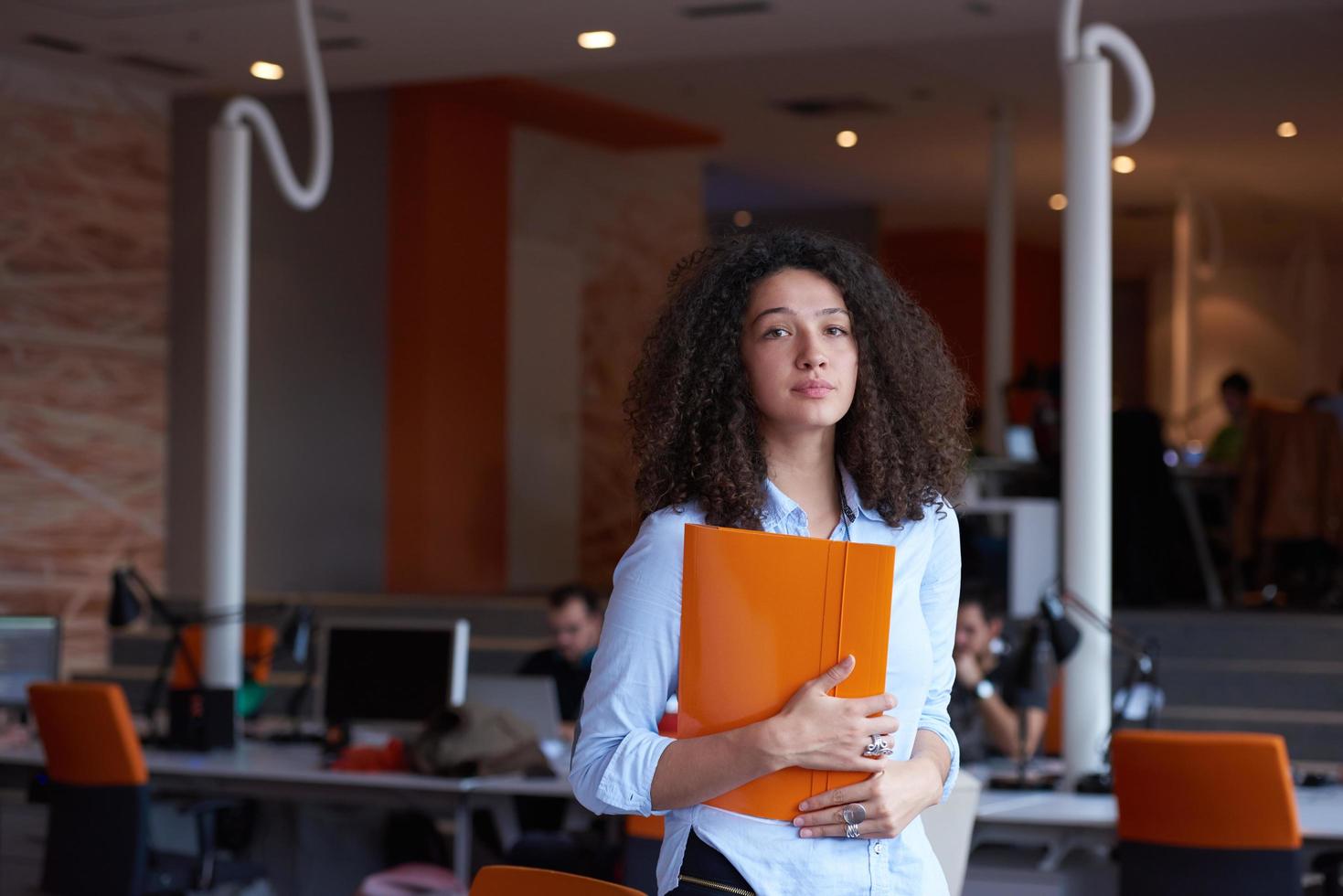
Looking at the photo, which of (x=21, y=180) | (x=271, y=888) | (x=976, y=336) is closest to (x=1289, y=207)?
(x=976, y=336)

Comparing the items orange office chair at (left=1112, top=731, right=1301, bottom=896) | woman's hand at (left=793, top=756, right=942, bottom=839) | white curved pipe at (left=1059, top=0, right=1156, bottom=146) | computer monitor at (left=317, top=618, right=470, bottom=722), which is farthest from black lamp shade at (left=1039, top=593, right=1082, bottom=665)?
woman's hand at (left=793, top=756, right=942, bottom=839)

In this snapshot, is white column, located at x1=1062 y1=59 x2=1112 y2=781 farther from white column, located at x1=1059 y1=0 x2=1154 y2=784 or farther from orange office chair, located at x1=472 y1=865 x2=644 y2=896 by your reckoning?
orange office chair, located at x1=472 y1=865 x2=644 y2=896

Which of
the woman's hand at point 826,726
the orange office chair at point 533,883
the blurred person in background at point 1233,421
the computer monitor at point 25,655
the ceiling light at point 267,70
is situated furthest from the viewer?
the blurred person in background at point 1233,421

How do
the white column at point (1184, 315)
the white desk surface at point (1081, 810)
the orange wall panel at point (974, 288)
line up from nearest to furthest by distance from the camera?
the white desk surface at point (1081, 810) < the white column at point (1184, 315) < the orange wall panel at point (974, 288)

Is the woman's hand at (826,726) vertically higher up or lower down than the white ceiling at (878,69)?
lower down

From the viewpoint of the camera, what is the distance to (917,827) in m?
1.59

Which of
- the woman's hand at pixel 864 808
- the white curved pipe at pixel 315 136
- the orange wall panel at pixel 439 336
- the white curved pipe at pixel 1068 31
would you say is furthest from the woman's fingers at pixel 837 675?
the orange wall panel at pixel 439 336

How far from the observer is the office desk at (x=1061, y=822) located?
3990mm

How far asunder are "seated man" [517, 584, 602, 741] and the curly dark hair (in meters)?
4.14

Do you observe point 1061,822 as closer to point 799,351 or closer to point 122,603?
point 799,351

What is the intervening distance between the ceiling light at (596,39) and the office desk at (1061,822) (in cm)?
460

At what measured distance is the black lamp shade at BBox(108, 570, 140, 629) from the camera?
5.42 metres

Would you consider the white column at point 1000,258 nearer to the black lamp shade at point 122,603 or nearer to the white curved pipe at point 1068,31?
the white curved pipe at point 1068,31

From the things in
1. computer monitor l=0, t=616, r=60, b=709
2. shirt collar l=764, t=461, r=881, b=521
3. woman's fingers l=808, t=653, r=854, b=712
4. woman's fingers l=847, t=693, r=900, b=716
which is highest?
shirt collar l=764, t=461, r=881, b=521
